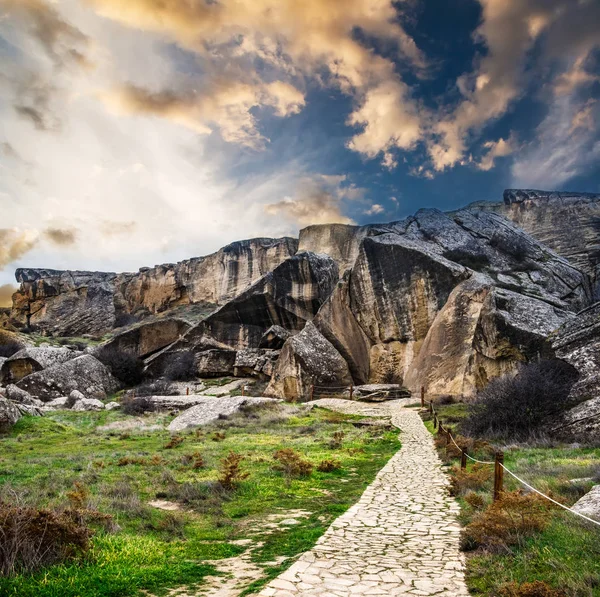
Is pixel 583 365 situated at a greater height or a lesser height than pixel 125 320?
lesser

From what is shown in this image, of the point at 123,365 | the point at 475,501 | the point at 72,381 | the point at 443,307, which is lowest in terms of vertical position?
the point at 475,501

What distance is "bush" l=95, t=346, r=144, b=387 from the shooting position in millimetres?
48469

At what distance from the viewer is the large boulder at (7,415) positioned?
21.0m

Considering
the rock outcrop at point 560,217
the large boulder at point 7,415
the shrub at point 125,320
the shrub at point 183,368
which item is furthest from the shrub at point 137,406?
the shrub at point 125,320

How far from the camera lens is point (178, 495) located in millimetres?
9195

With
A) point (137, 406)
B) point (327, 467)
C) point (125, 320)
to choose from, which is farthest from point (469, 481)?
point (125, 320)

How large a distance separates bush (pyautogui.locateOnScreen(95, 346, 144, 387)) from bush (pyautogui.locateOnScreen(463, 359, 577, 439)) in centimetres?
4103

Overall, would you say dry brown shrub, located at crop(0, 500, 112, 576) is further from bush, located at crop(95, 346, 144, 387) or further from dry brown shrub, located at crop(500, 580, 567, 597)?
bush, located at crop(95, 346, 144, 387)

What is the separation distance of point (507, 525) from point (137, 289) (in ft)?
327

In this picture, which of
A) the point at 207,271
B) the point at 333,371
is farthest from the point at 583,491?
the point at 207,271

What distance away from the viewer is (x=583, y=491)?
7469 millimetres

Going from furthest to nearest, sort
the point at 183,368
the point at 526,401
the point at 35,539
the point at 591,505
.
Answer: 1. the point at 183,368
2. the point at 526,401
3. the point at 591,505
4. the point at 35,539

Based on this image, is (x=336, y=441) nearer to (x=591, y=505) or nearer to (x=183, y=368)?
(x=591, y=505)

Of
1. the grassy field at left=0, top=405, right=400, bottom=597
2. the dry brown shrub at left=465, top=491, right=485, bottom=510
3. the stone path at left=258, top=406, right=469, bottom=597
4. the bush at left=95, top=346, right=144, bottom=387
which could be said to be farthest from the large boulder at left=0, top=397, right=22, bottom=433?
the bush at left=95, top=346, right=144, bottom=387
